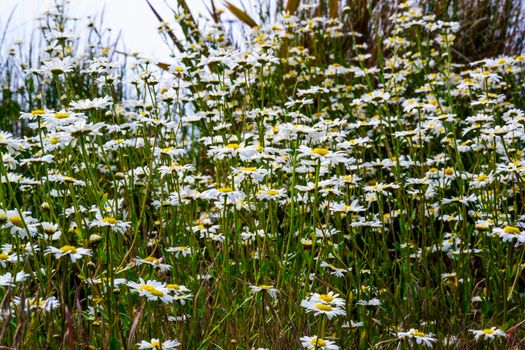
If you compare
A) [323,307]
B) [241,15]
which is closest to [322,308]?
[323,307]

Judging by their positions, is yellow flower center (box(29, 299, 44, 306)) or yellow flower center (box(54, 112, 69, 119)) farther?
yellow flower center (box(54, 112, 69, 119))

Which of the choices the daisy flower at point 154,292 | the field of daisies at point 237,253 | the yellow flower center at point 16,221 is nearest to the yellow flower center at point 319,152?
the field of daisies at point 237,253

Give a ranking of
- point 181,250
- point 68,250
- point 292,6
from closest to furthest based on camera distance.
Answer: point 68,250
point 181,250
point 292,6

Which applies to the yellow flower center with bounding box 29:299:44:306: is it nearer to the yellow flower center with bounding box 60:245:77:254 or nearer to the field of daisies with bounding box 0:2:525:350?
the field of daisies with bounding box 0:2:525:350

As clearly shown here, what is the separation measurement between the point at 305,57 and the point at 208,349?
3.27 meters

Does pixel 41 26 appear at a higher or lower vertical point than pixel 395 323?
higher

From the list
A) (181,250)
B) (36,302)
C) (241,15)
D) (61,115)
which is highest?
(241,15)

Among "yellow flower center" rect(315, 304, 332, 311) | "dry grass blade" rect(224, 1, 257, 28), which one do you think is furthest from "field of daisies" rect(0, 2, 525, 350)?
"dry grass blade" rect(224, 1, 257, 28)

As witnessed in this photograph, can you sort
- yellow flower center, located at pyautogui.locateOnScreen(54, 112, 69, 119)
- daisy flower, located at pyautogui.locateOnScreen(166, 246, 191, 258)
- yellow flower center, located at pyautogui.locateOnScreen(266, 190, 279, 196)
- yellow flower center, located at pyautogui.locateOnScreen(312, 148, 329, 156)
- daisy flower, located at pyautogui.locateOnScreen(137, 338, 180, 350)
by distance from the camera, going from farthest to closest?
daisy flower, located at pyautogui.locateOnScreen(166, 246, 191, 258), yellow flower center, located at pyautogui.locateOnScreen(266, 190, 279, 196), yellow flower center, located at pyautogui.locateOnScreen(312, 148, 329, 156), yellow flower center, located at pyautogui.locateOnScreen(54, 112, 69, 119), daisy flower, located at pyautogui.locateOnScreen(137, 338, 180, 350)

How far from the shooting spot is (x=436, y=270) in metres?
3.19

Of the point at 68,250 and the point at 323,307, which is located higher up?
the point at 68,250

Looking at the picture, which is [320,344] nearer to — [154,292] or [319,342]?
[319,342]

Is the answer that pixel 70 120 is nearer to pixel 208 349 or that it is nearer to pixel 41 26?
pixel 208 349

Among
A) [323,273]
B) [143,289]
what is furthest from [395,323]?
[143,289]
